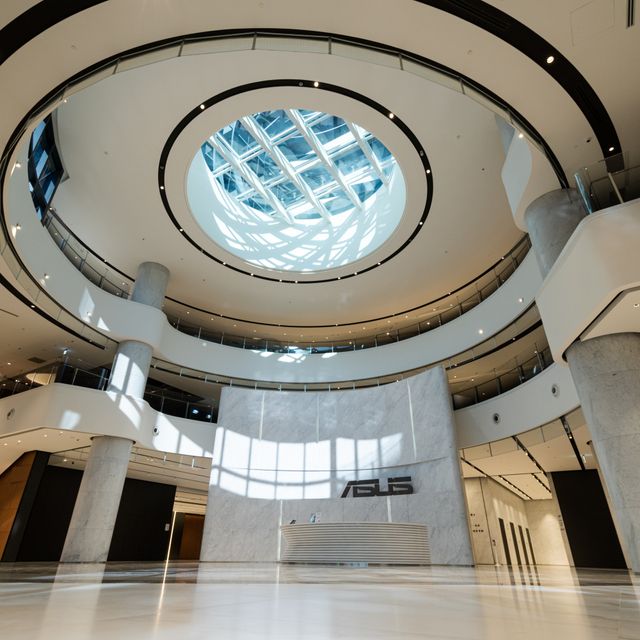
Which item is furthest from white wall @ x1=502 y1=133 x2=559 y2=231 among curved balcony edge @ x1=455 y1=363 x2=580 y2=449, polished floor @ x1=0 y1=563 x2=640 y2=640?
polished floor @ x1=0 y1=563 x2=640 y2=640

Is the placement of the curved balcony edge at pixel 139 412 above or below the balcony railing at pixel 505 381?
below

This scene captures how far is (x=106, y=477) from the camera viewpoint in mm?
13352

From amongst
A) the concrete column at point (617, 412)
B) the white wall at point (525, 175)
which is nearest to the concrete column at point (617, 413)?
the concrete column at point (617, 412)

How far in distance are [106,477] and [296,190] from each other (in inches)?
494

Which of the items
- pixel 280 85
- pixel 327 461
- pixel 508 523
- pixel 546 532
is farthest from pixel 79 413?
pixel 546 532

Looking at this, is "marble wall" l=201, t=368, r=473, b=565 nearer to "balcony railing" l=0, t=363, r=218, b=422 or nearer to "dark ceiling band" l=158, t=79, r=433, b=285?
"balcony railing" l=0, t=363, r=218, b=422

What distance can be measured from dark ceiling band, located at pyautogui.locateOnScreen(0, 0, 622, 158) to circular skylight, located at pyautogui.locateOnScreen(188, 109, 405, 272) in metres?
7.44

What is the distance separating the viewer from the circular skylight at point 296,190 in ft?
47.4

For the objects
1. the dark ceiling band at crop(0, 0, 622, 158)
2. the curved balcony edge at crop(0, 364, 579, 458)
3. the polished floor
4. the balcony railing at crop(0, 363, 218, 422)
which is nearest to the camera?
the polished floor

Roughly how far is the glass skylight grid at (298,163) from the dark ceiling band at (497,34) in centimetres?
720

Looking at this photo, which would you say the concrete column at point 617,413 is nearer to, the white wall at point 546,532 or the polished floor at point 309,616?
the polished floor at point 309,616

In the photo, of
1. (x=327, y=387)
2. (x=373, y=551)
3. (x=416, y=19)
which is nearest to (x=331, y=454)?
(x=327, y=387)

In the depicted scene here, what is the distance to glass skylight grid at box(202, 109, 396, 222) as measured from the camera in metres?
14.1

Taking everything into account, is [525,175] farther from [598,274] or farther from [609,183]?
[598,274]
